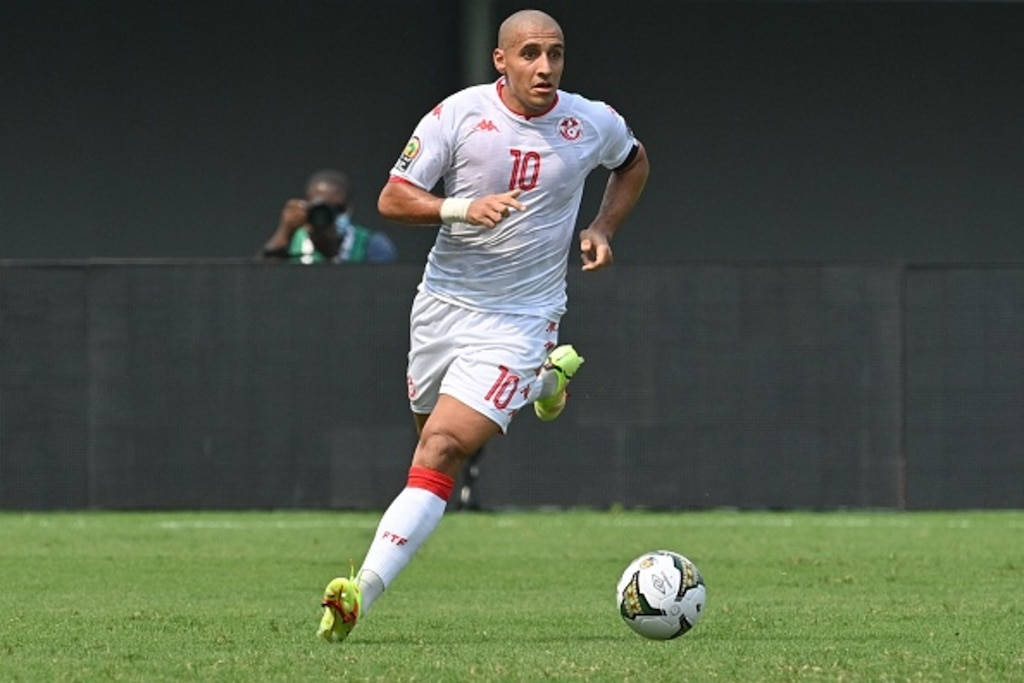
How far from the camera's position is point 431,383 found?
9.33 m

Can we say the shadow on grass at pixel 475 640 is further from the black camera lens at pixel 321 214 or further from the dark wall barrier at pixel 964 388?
the black camera lens at pixel 321 214

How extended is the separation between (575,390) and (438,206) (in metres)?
7.96

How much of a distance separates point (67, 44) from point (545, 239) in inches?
589

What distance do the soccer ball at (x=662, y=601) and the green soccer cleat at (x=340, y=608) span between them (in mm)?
1004

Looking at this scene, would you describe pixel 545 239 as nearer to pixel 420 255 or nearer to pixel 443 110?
pixel 443 110

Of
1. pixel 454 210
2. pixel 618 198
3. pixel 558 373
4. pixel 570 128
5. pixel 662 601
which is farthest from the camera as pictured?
pixel 558 373

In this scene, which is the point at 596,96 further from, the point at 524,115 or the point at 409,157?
the point at 409,157

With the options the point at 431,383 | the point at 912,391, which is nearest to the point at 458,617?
the point at 431,383

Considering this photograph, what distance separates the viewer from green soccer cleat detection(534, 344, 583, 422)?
997 cm

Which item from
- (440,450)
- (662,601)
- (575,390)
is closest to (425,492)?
(440,450)

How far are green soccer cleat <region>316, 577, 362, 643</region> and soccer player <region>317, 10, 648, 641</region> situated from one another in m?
0.63

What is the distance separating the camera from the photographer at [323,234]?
57.8 feet

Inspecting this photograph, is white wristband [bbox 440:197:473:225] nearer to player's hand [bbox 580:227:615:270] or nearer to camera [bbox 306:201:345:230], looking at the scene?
player's hand [bbox 580:227:615:270]

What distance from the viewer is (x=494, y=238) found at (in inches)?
364
